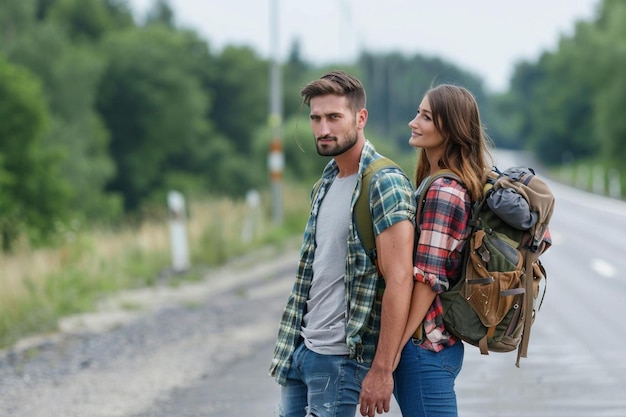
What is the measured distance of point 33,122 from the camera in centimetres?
3894

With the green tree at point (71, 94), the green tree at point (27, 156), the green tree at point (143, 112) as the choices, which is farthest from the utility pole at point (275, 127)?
the green tree at point (143, 112)

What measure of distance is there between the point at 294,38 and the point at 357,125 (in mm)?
123188

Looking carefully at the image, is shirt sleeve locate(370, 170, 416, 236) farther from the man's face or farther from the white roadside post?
the white roadside post

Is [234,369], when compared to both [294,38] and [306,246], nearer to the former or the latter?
[306,246]

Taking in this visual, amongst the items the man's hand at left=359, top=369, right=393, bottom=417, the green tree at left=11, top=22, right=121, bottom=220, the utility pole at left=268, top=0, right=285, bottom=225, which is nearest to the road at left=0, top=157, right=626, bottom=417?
the man's hand at left=359, top=369, right=393, bottom=417

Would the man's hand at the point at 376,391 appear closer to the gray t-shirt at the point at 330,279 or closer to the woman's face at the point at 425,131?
the gray t-shirt at the point at 330,279

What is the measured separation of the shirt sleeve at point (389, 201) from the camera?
3.42 meters

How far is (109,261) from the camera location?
14.9 metres

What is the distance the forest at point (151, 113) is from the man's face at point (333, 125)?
735 inches

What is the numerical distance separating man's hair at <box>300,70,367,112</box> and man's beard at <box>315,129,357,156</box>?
Result: 10 centimetres

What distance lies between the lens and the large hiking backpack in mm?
3424

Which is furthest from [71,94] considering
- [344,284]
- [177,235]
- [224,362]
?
[344,284]

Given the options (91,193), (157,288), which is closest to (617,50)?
(91,193)

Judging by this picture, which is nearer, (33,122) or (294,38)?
(33,122)
